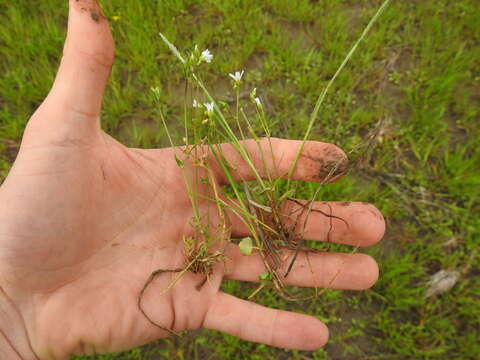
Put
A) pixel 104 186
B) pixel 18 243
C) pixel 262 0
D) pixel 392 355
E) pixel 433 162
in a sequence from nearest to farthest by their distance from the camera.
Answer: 1. pixel 18 243
2. pixel 104 186
3. pixel 392 355
4. pixel 433 162
5. pixel 262 0

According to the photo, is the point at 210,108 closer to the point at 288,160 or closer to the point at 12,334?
the point at 288,160

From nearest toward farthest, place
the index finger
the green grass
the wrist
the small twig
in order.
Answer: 1. the wrist
2. the small twig
3. the index finger
4. the green grass

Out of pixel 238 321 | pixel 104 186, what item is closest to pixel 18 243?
pixel 104 186

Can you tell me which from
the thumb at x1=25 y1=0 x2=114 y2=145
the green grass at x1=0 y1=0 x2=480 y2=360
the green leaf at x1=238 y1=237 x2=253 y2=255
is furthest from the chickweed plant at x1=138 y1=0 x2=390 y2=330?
the green grass at x1=0 y1=0 x2=480 y2=360

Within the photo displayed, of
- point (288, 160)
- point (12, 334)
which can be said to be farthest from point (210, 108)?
point (12, 334)

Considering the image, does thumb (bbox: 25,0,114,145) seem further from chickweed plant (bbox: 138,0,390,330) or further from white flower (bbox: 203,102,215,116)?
white flower (bbox: 203,102,215,116)

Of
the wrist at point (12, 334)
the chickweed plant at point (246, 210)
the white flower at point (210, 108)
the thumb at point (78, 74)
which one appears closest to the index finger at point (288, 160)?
the chickweed plant at point (246, 210)

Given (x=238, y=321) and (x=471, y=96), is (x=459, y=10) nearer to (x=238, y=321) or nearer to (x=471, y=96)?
(x=471, y=96)
